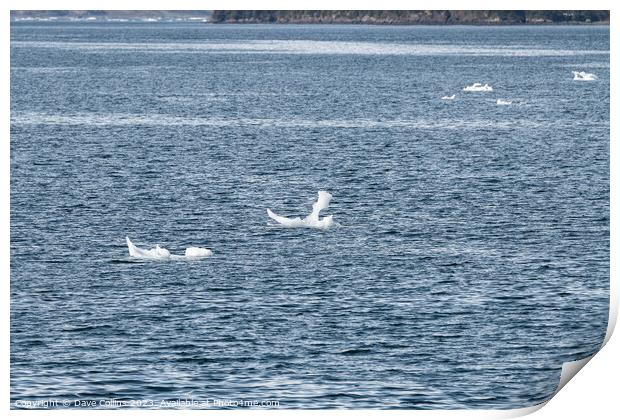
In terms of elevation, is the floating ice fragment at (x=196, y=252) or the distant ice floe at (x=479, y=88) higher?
the distant ice floe at (x=479, y=88)

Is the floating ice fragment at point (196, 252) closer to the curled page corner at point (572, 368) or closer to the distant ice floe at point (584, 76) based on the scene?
the curled page corner at point (572, 368)

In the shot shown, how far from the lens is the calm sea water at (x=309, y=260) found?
43.8m

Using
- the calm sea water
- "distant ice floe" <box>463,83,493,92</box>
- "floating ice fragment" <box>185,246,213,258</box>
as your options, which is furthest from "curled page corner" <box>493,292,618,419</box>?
"distant ice floe" <box>463,83,493,92</box>

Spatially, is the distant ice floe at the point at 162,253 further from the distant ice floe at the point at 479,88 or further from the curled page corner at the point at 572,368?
the distant ice floe at the point at 479,88

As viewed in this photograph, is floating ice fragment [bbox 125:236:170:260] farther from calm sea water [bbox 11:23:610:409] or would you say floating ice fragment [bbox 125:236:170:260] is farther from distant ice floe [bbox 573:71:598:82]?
distant ice floe [bbox 573:71:598:82]

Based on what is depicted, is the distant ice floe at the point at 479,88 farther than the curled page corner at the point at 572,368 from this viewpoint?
Yes

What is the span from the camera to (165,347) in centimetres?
4628

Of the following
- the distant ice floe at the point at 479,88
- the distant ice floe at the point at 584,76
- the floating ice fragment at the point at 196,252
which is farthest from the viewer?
the distant ice floe at the point at 584,76


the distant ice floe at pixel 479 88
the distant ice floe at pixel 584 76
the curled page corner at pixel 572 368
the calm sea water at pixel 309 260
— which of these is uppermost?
the distant ice floe at pixel 584 76

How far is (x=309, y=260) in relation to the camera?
61.0m

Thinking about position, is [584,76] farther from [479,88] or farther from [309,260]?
[309,260]

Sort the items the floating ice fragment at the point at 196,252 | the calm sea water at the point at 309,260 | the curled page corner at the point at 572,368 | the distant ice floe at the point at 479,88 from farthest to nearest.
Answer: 1. the distant ice floe at the point at 479,88
2. the floating ice fragment at the point at 196,252
3. the calm sea water at the point at 309,260
4. the curled page corner at the point at 572,368

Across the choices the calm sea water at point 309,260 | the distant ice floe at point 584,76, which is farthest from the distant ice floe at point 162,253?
the distant ice floe at point 584,76

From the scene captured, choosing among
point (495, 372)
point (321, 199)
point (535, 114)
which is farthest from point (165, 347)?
point (535, 114)
